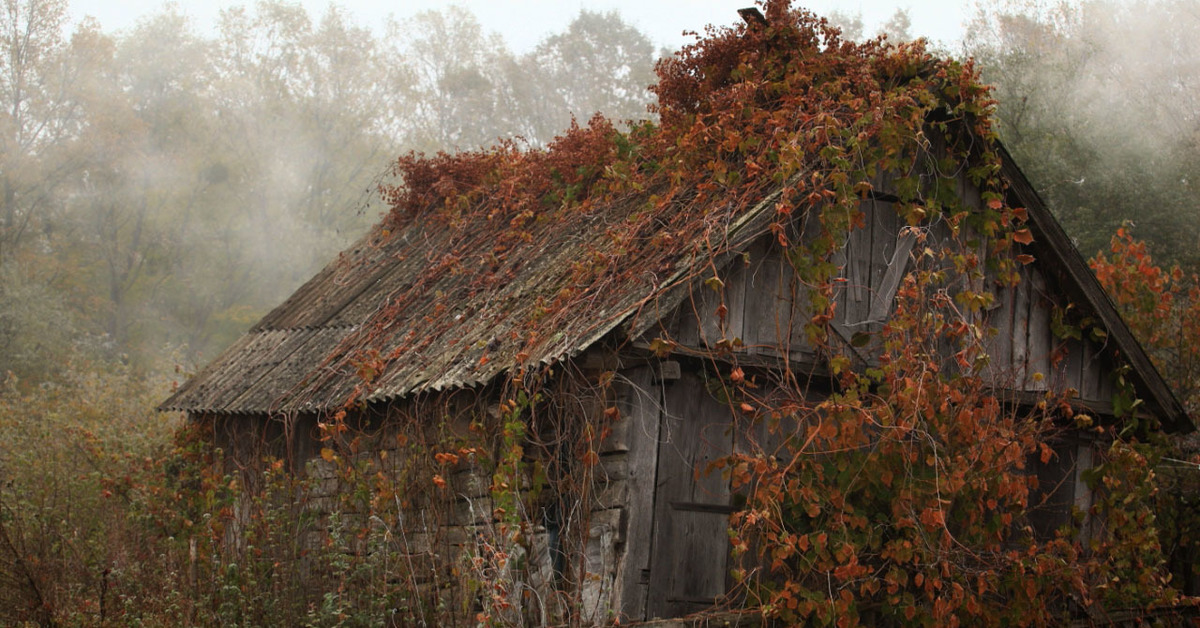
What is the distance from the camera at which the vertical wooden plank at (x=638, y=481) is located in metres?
7.32

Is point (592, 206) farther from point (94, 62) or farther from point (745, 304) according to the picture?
point (94, 62)

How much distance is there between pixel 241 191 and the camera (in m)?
38.6

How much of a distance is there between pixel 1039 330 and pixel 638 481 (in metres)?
4.15

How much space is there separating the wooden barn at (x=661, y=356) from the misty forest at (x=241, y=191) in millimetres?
862

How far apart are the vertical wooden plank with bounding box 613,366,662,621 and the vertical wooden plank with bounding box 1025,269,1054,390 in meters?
3.69

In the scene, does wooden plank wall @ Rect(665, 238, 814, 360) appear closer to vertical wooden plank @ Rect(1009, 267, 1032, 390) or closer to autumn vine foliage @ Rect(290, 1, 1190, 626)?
autumn vine foliage @ Rect(290, 1, 1190, 626)

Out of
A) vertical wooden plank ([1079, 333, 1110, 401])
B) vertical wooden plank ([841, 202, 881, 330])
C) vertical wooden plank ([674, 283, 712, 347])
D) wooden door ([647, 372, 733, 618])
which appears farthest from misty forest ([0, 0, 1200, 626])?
vertical wooden plank ([674, 283, 712, 347])

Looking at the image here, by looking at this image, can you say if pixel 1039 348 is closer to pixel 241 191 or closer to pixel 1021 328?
pixel 1021 328

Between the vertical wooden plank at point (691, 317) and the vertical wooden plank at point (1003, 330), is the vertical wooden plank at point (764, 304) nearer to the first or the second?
the vertical wooden plank at point (691, 317)

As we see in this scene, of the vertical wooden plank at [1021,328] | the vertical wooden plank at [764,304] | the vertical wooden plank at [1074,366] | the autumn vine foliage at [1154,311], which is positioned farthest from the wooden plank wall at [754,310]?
the autumn vine foliage at [1154,311]

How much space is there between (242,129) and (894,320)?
34377 mm

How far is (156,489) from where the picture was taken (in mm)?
11742

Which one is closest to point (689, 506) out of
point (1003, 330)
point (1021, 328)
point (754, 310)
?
point (754, 310)

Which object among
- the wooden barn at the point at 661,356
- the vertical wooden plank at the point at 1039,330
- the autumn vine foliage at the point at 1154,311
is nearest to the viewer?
the wooden barn at the point at 661,356
